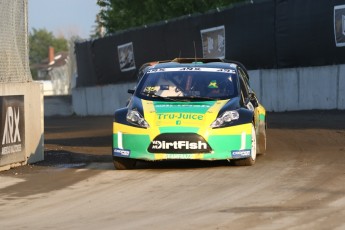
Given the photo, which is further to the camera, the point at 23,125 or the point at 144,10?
the point at 144,10

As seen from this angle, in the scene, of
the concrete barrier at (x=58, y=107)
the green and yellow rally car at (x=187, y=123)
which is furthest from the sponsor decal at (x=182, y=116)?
the concrete barrier at (x=58, y=107)

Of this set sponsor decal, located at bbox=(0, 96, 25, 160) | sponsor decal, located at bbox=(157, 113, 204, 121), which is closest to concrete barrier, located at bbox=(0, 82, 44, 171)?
sponsor decal, located at bbox=(0, 96, 25, 160)

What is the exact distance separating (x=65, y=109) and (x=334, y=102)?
1813cm

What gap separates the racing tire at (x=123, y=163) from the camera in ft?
42.7

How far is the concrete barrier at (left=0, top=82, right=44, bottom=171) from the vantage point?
13.6 meters

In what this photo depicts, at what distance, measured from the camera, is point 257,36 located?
26.3m

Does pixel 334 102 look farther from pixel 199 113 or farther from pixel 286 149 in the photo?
pixel 199 113

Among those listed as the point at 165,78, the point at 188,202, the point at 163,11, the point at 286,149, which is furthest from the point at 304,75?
the point at 163,11

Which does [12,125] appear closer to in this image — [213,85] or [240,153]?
[213,85]

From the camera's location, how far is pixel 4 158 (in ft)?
44.1

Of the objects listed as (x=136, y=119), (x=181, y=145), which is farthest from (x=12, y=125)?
(x=181, y=145)

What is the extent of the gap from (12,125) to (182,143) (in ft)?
8.81

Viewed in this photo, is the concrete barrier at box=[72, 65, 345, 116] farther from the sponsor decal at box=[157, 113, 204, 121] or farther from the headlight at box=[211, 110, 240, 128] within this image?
the sponsor decal at box=[157, 113, 204, 121]

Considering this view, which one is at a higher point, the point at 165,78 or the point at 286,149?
the point at 165,78
